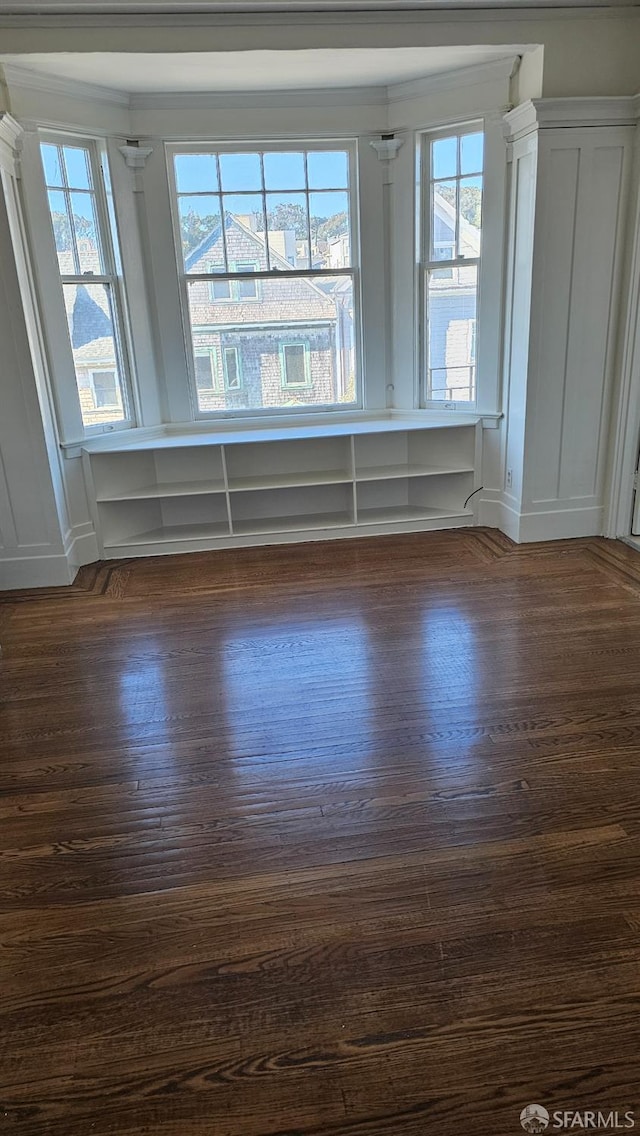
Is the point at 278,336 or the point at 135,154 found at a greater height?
the point at 135,154

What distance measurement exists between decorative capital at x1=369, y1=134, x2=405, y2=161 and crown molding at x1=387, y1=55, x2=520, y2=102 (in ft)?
0.72

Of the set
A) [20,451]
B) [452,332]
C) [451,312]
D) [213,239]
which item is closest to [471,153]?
[451,312]

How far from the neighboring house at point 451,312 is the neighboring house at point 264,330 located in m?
0.61

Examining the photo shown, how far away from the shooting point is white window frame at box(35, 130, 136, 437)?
4273mm

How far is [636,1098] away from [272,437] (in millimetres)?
4011

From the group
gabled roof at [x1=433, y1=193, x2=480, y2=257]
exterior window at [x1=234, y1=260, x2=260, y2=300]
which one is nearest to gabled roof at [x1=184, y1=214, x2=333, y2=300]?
exterior window at [x1=234, y1=260, x2=260, y2=300]

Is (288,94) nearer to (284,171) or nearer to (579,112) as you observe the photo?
(284,171)

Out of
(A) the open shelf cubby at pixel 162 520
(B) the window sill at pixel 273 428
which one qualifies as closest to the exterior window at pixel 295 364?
(B) the window sill at pixel 273 428

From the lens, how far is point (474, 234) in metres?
4.61

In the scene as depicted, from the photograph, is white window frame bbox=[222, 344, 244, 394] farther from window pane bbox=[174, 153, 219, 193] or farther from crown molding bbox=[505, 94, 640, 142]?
crown molding bbox=[505, 94, 640, 142]

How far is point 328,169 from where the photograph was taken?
4.86 m

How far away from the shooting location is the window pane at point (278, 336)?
4977mm

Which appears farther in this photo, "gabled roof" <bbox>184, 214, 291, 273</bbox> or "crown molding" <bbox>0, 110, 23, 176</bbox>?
"gabled roof" <bbox>184, 214, 291, 273</bbox>

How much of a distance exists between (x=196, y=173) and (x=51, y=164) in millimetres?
950
